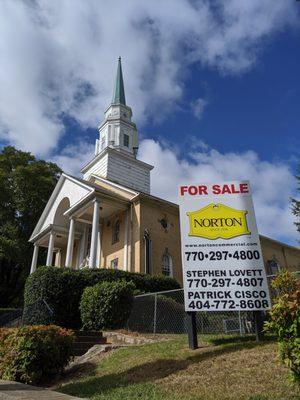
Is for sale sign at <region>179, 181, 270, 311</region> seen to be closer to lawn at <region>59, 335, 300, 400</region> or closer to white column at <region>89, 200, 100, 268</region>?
lawn at <region>59, 335, 300, 400</region>

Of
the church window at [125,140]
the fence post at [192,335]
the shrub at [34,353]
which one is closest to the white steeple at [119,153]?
the church window at [125,140]

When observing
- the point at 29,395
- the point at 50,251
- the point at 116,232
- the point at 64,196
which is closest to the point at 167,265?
the point at 116,232

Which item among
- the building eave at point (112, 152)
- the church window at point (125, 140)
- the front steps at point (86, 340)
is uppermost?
the church window at point (125, 140)

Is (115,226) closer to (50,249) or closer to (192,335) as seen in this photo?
(50,249)

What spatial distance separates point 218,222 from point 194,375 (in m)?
4.05

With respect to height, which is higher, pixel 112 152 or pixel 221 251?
pixel 112 152

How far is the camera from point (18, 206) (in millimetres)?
35531

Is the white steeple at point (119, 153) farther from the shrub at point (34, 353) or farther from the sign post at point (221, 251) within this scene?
the shrub at point (34, 353)

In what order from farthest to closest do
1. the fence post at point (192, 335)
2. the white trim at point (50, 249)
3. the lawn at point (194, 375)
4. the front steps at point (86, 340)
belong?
the white trim at point (50, 249) < the front steps at point (86, 340) < the fence post at point (192, 335) < the lawn at point (194, 375)

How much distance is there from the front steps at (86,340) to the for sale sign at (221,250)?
4506 mm

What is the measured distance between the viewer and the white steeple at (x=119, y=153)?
1374 inches

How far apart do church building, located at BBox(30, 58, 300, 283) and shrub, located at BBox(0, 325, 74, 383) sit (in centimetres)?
1356

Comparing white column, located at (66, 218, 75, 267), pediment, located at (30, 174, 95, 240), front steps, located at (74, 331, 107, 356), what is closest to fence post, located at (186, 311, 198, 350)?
front steps, located at (74, 331, 107, 356)

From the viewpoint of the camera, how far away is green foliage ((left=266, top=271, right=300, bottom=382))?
16.2ft
